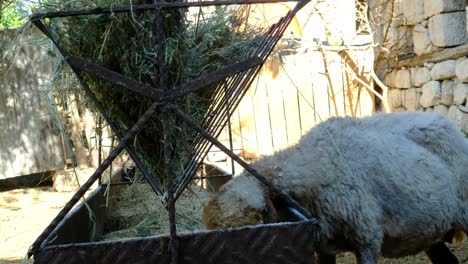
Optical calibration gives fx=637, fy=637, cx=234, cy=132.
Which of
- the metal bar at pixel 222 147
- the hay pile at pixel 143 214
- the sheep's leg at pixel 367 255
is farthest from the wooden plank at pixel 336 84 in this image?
the metal bar at pixel 222 147

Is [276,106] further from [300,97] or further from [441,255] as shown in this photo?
[441,255]

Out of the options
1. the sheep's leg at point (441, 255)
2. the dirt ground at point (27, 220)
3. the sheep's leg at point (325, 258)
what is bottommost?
the dirt ground at point (27, 220)

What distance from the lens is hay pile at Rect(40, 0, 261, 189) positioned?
306 centimetres

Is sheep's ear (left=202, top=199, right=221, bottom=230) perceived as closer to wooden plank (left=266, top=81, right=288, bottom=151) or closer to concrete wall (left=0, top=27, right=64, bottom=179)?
concrete wall (left=0, top=27, right=64, bottom=179)

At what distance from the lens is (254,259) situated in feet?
9.07

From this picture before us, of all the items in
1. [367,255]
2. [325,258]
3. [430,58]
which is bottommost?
[325,258]

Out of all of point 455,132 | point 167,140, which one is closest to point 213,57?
point 167,140

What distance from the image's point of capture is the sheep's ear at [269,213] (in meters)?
3.32

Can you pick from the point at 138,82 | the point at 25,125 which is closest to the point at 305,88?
the point at 25,125

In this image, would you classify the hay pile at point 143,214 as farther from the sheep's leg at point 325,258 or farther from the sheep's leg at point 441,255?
the sheep's leg at point 441,255

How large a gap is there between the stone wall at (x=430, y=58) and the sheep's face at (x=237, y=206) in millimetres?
4993

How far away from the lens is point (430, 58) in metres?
8.95

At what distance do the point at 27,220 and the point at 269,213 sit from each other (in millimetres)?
5383

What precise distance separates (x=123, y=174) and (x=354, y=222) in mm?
2897
